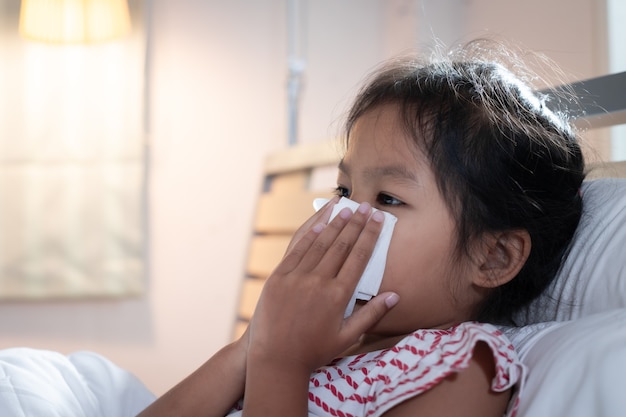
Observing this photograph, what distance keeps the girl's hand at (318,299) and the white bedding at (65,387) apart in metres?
0.31

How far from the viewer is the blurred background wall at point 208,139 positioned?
2.79 m

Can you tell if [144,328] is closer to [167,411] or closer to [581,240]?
[167,411]

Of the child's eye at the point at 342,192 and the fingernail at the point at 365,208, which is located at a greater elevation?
the child's eye at the point at 342,192

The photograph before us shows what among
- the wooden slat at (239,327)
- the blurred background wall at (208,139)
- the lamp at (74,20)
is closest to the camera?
the wooden slat at (239,327)

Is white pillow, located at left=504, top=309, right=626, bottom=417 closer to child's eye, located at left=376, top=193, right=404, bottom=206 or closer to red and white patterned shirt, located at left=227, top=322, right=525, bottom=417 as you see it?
red and white patterned shirt, located at left=227, top=322, right=525, bottom=417

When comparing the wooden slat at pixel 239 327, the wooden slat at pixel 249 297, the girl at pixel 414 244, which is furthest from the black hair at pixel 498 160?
the wooden slat at pixel 239 327

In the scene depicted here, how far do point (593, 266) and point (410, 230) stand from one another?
0.22m

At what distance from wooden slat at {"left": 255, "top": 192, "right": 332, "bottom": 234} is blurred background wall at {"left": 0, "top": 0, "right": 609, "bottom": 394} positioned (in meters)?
0.60

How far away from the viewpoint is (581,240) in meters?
0.89

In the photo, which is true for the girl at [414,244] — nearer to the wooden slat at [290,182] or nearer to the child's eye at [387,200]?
the child's eye at [387,200]

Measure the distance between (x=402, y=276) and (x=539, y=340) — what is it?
173mm

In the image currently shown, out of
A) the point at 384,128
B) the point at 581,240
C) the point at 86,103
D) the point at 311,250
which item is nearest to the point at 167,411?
the point at 311,250

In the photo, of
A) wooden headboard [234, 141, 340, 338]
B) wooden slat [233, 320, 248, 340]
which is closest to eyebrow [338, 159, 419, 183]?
wooden headboard [234, 141, 340, 338]

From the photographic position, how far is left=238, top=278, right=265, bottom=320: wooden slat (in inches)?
85.4
